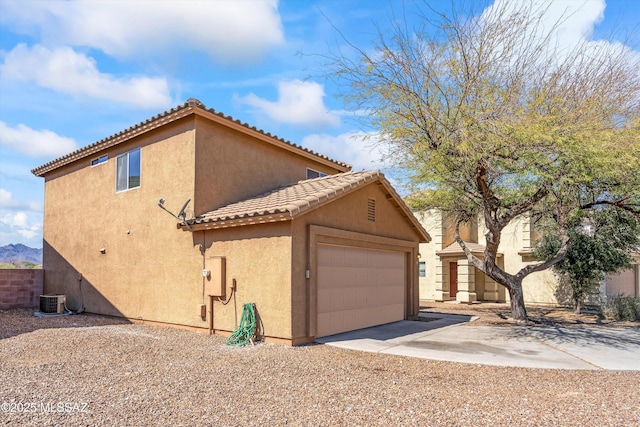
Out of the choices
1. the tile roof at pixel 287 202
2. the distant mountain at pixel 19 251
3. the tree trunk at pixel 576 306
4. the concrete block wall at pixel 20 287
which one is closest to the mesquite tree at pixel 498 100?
the tile roof at pixel 287 202

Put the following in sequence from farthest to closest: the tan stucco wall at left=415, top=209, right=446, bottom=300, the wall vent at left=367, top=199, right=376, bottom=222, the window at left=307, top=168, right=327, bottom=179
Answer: the tan stucco wall at left=415, top=209, right=446, bottom=300
the window at left=307, top=168, right=327, bottom=179
the wall vent at left=367, top=199, right=376, bottom=222

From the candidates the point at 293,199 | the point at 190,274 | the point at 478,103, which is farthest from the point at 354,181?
the point at 190,274

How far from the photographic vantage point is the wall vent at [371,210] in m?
13.2

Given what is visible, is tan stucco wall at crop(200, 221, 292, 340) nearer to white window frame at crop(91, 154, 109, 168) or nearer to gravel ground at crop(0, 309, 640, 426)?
gravel ground at crop(0, 309, 640, 426)

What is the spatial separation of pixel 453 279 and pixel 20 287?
67.1 feet

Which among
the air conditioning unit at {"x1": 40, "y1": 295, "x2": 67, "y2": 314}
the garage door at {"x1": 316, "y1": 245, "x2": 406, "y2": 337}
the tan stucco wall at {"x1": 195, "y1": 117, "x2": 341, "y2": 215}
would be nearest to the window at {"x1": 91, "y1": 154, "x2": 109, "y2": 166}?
the air conditioning unit at {"x1": 40, "y1": 295, "x2": 67, "y2": 314}

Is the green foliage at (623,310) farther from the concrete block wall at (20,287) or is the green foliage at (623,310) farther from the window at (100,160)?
the concrete block wall at (20,287)

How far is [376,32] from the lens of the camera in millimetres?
11914

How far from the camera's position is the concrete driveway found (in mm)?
9008

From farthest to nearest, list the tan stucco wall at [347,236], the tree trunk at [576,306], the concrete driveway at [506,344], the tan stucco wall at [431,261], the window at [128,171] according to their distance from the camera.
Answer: the tan stucco wall at [431,261]
the tree trunk at [576,306]
the window at [128,171]
the tan stucco wall at [347,236]
the concrete driveway at [506,344]

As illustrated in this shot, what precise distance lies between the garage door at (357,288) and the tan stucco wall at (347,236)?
0.35 meters

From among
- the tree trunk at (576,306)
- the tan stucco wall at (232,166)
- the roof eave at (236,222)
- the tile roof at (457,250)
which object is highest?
the tan stucco wall at (232,166)

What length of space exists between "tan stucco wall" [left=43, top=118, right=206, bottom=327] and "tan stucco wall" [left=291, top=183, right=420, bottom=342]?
3094mm

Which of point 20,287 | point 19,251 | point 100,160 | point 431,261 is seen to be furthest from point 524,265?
point 19,251
